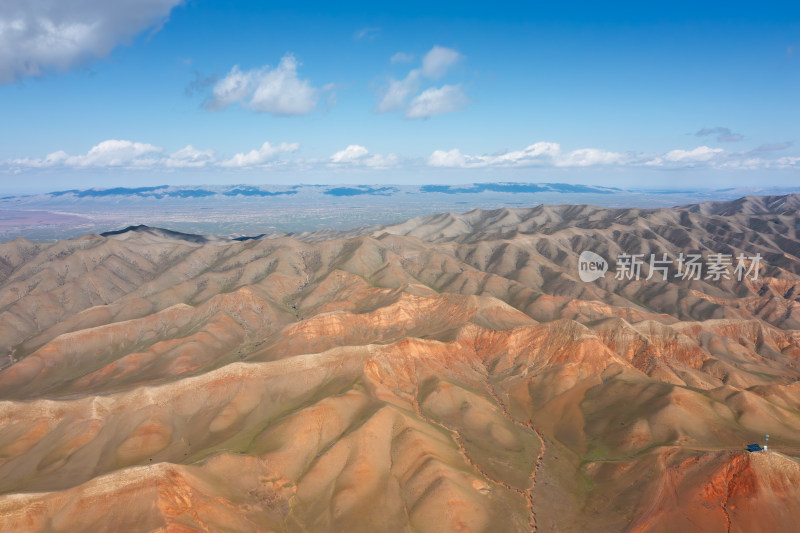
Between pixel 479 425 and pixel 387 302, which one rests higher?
pixel 387 302

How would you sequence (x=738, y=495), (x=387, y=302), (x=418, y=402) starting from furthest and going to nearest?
(x=387, y=302)
(x=418, y=402)
(x=738, y=495)

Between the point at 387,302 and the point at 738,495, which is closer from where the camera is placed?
the point at 738,495

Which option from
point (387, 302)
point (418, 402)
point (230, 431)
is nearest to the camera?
point (230, 431)

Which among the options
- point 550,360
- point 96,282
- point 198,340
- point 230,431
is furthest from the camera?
point 96,282

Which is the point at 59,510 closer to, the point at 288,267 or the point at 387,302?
the point at 387,302

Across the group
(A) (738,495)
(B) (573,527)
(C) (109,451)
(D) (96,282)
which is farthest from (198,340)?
(A) (738,495)

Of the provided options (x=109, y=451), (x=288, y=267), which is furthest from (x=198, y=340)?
(x=288, y=267)

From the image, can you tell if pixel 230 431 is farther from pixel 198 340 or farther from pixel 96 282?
pixel 96 282
